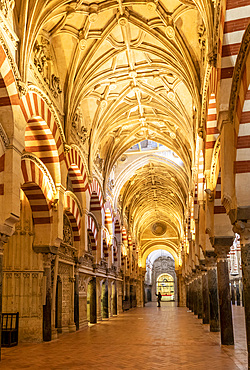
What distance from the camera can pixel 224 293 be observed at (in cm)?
871

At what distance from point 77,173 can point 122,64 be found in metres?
3.91

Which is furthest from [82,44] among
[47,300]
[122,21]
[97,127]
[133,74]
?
[47,300]

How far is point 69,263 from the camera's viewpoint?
12508 mm

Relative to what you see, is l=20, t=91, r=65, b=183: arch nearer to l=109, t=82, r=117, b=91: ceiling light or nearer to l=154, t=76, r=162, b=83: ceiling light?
l=109, t=82, r=117, b=91: ceiling light

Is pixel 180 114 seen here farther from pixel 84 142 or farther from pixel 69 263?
pixel 69 263

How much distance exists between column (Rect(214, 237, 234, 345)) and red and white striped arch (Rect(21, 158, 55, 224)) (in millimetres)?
4356

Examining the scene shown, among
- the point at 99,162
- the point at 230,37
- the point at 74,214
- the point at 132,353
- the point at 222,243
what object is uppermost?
the point at 99,162

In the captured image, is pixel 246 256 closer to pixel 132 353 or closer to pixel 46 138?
pixel 132 353

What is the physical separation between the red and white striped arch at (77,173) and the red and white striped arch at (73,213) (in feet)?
2.49

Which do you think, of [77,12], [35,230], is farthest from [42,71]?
[35,230]

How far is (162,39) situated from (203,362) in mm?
8318

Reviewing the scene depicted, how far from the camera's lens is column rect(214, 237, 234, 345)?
839 centimetres

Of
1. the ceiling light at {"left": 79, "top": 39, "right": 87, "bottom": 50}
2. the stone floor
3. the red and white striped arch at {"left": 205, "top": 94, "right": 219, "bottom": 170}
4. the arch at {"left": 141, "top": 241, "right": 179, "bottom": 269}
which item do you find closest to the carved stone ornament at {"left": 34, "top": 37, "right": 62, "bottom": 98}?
the ceiling light at {"left": 79, "top": 39, "right": 87, "bottom": 50}

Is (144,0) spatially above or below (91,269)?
above
